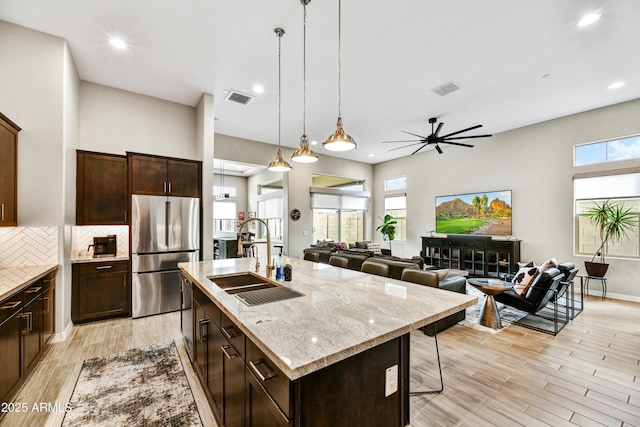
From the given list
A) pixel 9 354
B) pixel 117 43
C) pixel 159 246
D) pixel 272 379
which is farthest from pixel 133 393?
pixel 117 43

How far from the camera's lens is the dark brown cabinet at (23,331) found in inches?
76.9

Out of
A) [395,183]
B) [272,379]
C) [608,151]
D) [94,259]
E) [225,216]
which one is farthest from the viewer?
[225,216]

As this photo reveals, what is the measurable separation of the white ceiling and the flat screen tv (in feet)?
6.99

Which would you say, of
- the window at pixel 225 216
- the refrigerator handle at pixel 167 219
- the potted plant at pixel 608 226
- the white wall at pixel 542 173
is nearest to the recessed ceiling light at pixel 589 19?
the white wall at pixel 542 173

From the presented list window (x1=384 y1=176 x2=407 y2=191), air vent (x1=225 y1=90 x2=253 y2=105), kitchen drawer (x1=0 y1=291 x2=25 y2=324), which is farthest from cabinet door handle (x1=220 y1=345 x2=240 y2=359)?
window (x1=384 y1=176 x2=407 y2=191)

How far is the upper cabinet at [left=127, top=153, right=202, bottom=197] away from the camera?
13.4ft

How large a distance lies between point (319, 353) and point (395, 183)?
855 cm

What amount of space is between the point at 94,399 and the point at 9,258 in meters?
1.96

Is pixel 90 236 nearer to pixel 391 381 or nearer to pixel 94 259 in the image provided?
pixel 94 259

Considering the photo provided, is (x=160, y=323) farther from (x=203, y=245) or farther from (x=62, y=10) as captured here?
(x=62, y=10)

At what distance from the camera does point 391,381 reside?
1.38 meters

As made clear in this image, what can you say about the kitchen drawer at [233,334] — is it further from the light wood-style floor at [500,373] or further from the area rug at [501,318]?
the area rug at [501,318]

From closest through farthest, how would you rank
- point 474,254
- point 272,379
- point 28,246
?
point 272,379 < point 28,246 < point 474,254

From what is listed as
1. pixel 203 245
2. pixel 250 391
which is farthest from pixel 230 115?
pixel 250 391
